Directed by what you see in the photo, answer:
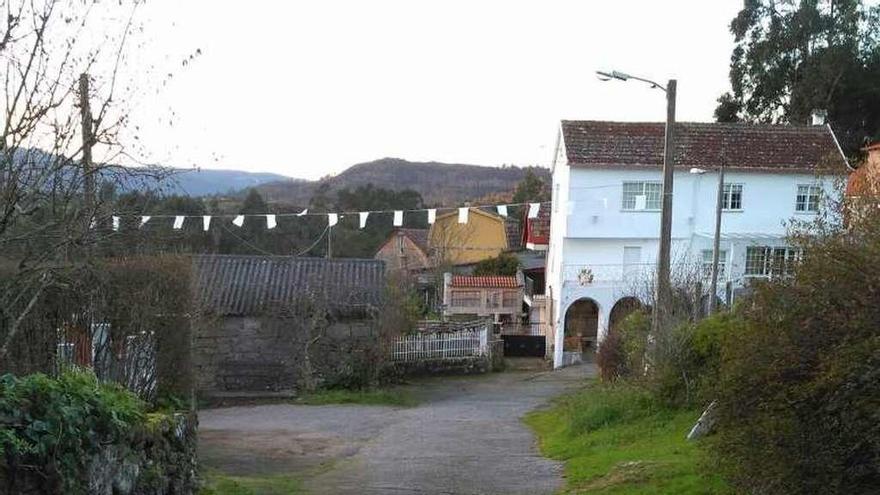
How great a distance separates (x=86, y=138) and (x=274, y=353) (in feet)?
60.7

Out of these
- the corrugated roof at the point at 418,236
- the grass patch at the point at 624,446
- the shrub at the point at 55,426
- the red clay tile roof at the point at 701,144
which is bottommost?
the grass patch at the point at 624,446

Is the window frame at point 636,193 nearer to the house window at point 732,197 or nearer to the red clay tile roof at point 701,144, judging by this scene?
the red clay tile roof at point 701,144

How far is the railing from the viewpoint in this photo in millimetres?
31366

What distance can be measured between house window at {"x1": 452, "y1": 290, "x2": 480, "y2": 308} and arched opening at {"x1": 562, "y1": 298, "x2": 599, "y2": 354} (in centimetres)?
687

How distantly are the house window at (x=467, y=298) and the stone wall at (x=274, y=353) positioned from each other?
16.5 m

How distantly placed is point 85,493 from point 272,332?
19182 mm

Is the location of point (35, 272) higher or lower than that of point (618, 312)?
higher

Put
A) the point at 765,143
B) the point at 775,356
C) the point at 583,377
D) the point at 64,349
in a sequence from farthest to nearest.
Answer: the point at 765,143
the point at 583,377
the point at 64,349
the point at 775,356

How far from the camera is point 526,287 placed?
42.6 metres

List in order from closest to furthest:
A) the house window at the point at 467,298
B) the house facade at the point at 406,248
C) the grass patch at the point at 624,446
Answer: the grass patch at the point at 624,446, the house window at the point at 467,298, the house facade at the point at 406,248

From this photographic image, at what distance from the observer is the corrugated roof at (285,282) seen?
24.2 m

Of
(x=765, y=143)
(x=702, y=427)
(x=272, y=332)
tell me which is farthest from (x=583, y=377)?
(x=702, y=427)

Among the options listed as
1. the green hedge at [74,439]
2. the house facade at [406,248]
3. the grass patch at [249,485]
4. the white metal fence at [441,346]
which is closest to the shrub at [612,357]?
the grass patch at [249,485]

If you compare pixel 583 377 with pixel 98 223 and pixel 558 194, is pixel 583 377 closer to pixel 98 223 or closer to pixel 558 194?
pixel 558 194
